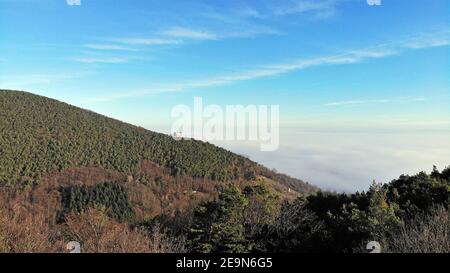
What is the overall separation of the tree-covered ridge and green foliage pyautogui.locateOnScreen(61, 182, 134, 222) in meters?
12.3

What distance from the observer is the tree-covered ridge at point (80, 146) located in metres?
99.5

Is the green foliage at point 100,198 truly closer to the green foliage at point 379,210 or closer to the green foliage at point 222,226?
the green foliage at point 222,226

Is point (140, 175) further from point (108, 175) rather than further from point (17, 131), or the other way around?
point (17, 131)

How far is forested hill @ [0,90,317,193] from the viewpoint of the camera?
99.6m

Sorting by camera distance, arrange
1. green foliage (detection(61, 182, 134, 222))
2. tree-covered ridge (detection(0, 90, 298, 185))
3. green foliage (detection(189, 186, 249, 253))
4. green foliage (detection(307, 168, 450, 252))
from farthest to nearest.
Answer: tree-covered ridge (detection(0, 90, 298, 185))
green foliage (detection(61, 182, 134, 222))
green foliage (detection(189, 186, 249, 253))
green foliage (detection(307, 168, 450, 252))

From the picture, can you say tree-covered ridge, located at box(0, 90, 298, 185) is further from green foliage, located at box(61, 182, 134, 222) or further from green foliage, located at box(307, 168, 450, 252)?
green foliage, located at box(307, 168, 450, 252)

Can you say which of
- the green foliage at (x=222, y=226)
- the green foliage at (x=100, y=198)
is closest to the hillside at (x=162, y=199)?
the green foliage at (x=222, y=226)

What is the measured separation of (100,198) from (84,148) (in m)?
36.0

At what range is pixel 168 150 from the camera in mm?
125438

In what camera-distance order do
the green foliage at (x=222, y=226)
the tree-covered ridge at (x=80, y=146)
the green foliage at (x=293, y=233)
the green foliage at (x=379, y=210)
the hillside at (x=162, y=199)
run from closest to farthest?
the green foliage at (x=379, y=210) < the hillside at (x=162, y=199) < the green foliage at (x=222, y=226) < the green foliage at (x=293, y=233) < the tree-covered ridge at (x=80, y=146)

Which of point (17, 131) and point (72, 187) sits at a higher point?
point (17, 131)

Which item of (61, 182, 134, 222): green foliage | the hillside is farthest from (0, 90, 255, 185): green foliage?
(61, 182, 134, 222): green foliage
